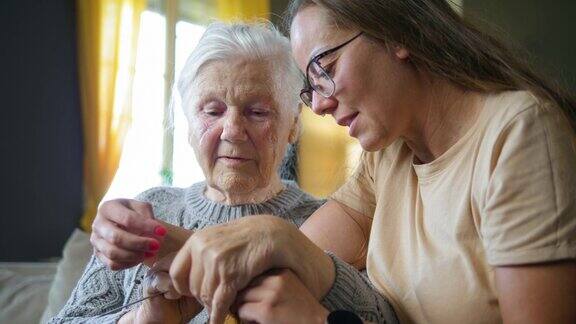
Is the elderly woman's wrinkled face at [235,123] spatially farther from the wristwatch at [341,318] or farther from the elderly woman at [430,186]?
the wristwatch at [341,318]

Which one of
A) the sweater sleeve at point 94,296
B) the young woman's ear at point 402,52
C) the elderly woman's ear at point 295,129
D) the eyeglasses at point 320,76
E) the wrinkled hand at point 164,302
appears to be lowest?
the sweater sleeve at point 94,296

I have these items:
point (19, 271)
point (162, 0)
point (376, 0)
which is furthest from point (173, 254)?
point (162, 0)

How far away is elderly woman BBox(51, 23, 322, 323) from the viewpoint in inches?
53.4

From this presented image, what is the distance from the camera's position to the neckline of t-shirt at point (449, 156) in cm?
94

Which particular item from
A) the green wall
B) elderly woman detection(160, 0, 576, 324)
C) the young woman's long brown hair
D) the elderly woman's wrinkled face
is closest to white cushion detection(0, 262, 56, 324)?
the elderly woman's wrinkled face

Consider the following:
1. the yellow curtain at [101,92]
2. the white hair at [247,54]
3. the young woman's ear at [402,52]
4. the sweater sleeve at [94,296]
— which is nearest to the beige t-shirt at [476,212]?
the young woman's ear at [402,52]

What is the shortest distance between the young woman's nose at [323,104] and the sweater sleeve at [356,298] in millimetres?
267

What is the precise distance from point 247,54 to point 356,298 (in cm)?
70

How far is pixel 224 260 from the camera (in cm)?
80

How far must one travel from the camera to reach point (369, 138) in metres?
1.02

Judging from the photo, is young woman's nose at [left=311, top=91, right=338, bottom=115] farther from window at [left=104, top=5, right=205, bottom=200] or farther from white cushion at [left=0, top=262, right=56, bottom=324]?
window at [left=104, top=5, right=205, bottom=200]

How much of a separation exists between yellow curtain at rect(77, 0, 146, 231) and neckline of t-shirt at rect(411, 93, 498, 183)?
9.91ft

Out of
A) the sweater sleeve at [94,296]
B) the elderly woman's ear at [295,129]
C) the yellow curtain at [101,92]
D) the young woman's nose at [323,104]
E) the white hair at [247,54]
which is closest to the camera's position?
the young woman's nose at [323,104]

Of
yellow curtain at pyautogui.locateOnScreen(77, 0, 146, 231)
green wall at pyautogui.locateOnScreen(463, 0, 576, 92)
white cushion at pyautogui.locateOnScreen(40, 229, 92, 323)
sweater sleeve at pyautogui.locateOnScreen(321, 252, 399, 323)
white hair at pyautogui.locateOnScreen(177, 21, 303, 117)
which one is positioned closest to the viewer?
sweater sleeve at pyautogui.locateOnScreen(321, 252, 399, 323)
